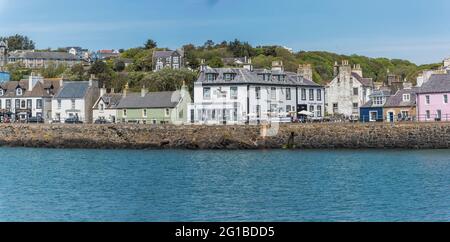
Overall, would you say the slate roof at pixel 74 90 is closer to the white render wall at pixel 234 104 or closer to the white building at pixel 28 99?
the white building at pixel 28 99

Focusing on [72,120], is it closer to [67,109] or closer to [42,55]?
[67,109]

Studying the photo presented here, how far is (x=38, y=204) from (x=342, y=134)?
94.7 feet

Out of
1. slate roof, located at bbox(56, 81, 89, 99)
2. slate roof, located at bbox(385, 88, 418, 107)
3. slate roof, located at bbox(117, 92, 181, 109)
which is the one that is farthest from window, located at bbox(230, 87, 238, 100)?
slate roof, located at bbox(56, 81, 89, 99)

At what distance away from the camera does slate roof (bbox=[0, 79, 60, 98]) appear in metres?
73.6

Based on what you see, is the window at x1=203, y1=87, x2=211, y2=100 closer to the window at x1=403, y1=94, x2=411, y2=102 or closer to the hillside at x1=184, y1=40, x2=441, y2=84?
the window at x1=403, y1=94, x2=411, y2=102

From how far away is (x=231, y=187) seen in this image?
2961cm

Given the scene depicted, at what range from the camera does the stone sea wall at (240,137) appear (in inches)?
1953

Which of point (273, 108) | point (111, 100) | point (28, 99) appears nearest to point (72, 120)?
point (111, 100)

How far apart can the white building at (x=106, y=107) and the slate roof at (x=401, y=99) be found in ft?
74.8

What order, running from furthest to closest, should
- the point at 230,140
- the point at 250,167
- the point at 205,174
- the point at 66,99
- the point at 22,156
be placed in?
the point at 66,99 → the point at 230,140 → the point at 22,156 → the point at 250,167 → the point at 205,174

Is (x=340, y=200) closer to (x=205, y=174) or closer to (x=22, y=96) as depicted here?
(x=205, y=174)

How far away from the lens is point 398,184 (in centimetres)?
3019

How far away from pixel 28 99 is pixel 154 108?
16392 millimetres

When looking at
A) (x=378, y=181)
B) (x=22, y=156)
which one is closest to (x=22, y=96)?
(x=22, y=156)
